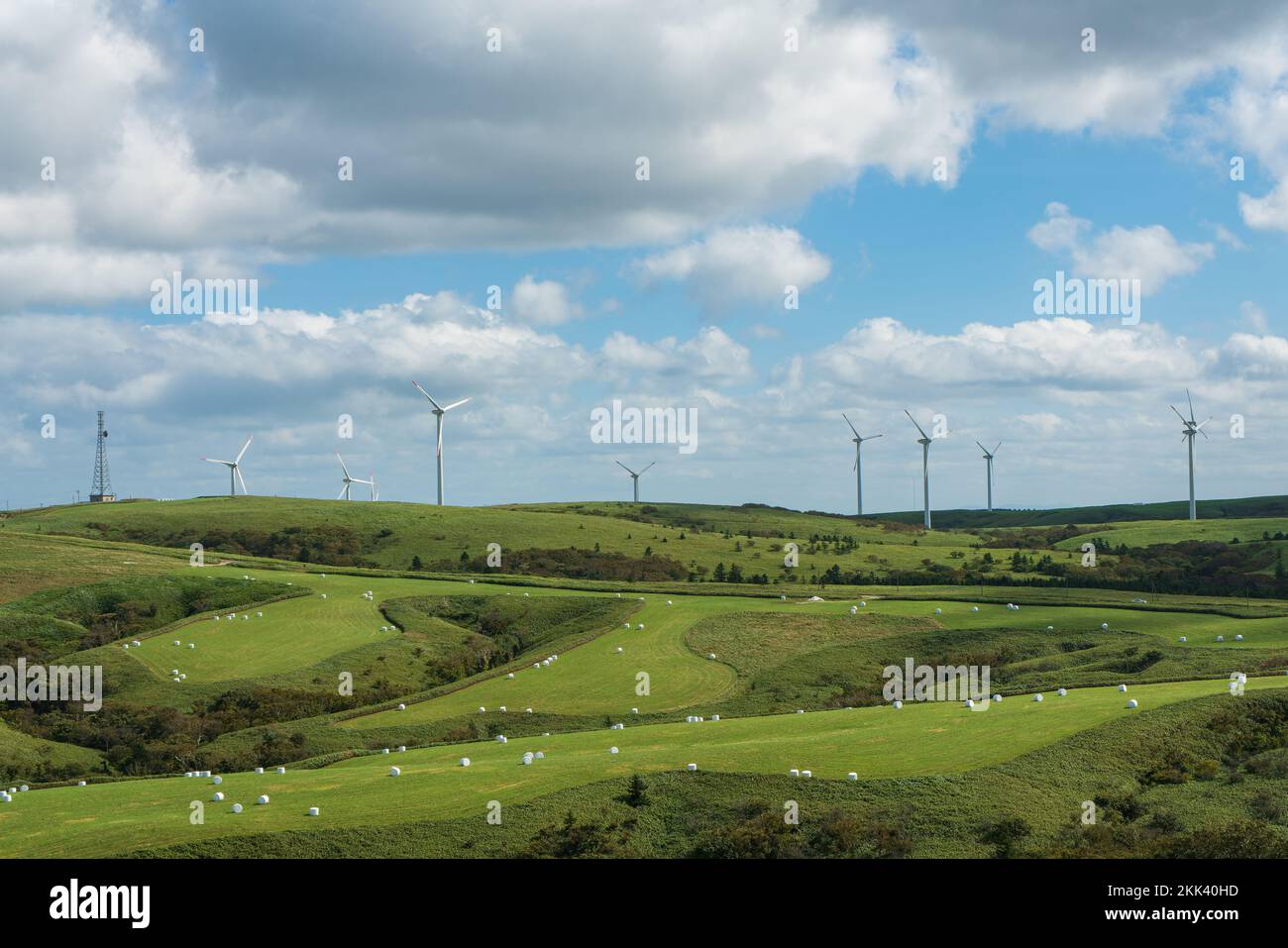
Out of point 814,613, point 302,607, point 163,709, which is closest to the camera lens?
point 163,709

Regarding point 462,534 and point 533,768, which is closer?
point 533,768

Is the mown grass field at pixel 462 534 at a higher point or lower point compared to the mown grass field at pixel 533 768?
higher

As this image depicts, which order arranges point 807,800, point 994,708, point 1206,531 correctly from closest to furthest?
point 807,800 → point 994,708 → point 1206,531

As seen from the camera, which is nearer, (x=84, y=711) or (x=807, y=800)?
(x=807, y=800)

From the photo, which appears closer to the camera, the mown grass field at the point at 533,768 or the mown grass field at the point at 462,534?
the mown grass field at the point at 533,768

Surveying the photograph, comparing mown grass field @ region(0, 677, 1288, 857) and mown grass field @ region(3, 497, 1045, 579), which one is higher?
mown grass field @ region(3, 497, 1045, 579)

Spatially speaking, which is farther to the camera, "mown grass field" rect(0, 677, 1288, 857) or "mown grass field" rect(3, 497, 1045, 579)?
"mown grass field" rect(3, 497, 1045, 579)
